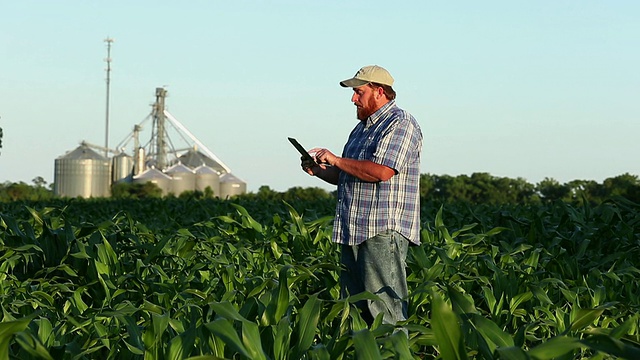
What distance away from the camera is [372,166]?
5.46m

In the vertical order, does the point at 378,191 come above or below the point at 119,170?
above

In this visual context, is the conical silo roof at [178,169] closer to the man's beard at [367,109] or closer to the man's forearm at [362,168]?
the man's beard at [367,109]

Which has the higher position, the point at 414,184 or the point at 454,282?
the point at 414,184

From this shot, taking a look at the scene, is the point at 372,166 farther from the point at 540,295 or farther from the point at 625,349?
the point at 625,349

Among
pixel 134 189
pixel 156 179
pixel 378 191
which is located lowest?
pixel 134 189

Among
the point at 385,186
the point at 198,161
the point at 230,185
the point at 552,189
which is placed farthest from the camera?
the point at 198,161

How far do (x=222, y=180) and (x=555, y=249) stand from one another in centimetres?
9694

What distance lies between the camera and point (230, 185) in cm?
10419

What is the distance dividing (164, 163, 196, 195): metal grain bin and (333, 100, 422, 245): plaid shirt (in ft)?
299

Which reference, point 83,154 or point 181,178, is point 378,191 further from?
point 83,154

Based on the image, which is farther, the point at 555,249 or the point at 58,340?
the point at 555,249

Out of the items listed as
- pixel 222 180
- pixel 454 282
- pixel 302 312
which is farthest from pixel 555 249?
pixel 222 180

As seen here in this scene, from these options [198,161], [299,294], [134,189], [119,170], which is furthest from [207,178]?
[299,294]

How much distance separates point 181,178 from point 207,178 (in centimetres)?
300
